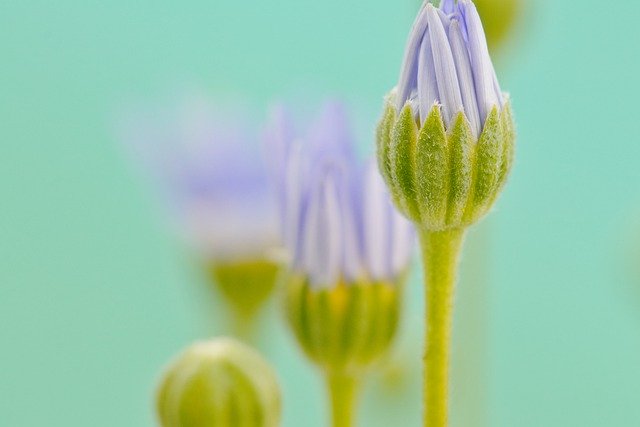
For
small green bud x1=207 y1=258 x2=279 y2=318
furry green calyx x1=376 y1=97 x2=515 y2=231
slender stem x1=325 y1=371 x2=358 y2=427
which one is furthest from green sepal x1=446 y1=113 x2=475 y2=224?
small green bud x1=207 y1=258 x2=279 y2=318

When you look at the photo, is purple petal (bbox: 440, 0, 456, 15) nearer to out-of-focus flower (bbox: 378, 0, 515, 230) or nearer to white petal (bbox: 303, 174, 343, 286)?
out-of-focus flower (bbox: 378, 0, 515, 230)

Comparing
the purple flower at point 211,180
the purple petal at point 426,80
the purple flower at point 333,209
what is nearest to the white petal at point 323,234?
the purple flower at point 333,209

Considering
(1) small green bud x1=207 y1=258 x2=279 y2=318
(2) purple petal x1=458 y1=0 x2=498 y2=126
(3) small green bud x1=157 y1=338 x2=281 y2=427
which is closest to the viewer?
(2) purple petal x1=458 y1=0 x2=498 y2=126

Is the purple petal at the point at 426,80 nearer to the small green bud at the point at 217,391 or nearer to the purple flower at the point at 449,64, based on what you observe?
the purple flower at the point at 449,64

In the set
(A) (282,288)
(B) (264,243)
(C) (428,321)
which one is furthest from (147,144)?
(C) (428,321)

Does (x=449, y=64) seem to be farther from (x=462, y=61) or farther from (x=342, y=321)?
(x=342, y=321)

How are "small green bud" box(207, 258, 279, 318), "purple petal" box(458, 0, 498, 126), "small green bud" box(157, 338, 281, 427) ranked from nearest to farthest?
"purple petal" box(458, 0, 498, 126), "small green bud" box(157, 338, 281, 427), "small green bud" box(207, 258, 279, 318)

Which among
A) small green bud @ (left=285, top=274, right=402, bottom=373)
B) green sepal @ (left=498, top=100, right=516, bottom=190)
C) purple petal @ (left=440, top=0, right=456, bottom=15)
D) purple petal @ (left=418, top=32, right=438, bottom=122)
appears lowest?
small green bud @ (left=285, top=274, right=402, bottom=373)

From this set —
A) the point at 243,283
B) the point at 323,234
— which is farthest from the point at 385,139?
the point at 243,283
